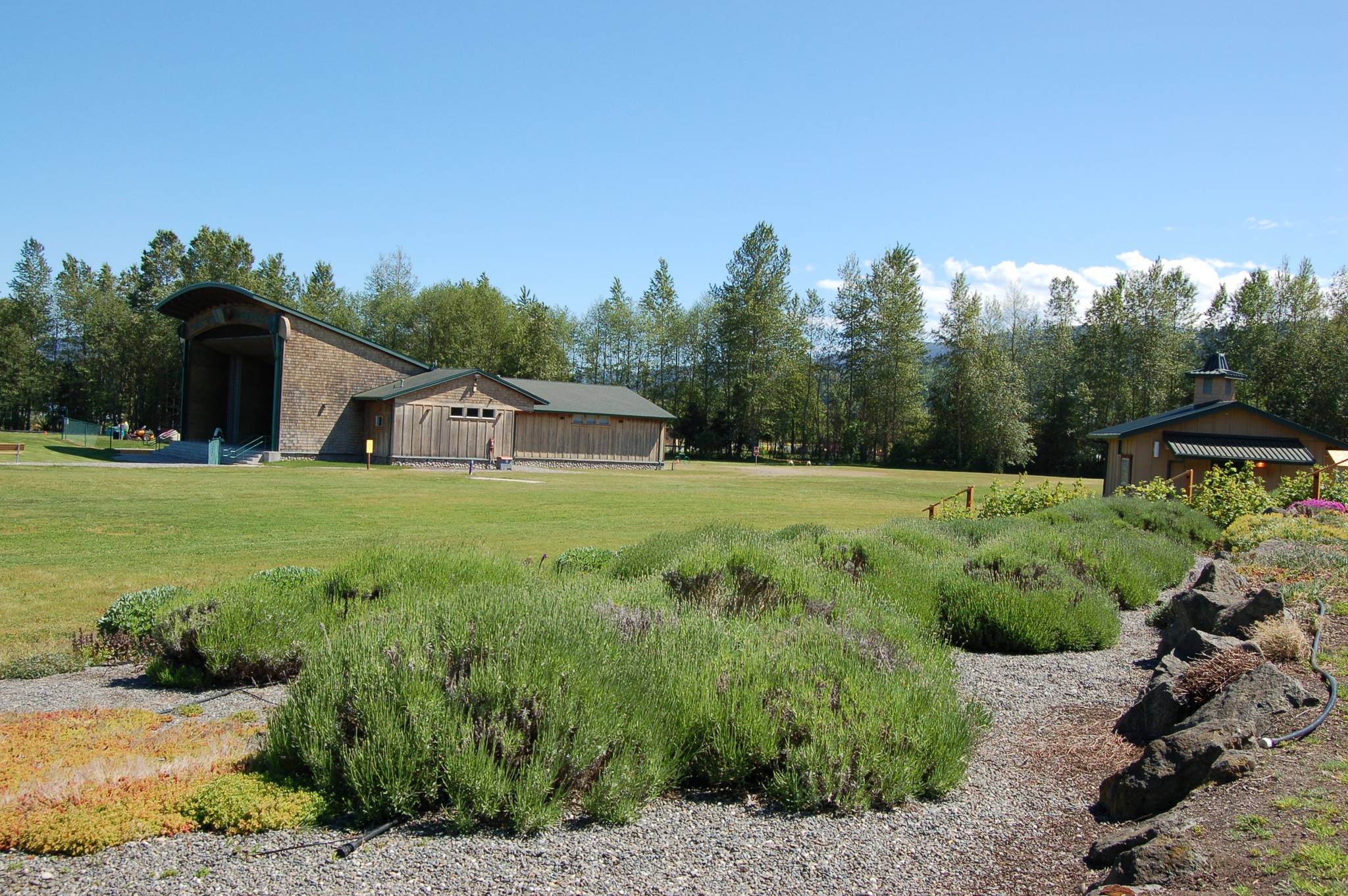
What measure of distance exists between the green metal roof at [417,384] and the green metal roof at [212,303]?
0.85 metres

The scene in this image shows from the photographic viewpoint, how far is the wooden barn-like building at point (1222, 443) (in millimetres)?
25984

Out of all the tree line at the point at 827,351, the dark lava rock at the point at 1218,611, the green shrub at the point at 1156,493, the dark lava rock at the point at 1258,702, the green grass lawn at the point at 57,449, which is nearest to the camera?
the dark lava rock at the point at 1258,702

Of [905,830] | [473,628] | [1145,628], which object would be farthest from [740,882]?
[1145,628]

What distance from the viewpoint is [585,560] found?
10.4 m

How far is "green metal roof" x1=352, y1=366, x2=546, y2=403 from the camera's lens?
122 feet

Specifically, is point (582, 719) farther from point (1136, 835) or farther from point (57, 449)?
point (57, 449)

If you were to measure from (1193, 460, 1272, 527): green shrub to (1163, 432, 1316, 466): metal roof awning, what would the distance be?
7523mm

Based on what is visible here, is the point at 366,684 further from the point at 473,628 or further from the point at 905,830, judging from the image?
the point at 905,830

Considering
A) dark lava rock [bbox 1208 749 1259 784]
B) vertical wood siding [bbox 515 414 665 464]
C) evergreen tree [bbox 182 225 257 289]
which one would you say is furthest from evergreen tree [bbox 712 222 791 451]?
dark lava rock [bbox 1208 749 1259 784]

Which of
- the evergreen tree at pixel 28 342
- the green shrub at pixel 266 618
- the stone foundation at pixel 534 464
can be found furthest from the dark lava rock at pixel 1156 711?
the evergreen tree at pixel 28 342

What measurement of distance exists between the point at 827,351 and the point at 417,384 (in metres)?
44.0

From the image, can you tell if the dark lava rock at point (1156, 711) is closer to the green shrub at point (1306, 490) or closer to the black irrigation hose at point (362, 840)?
the black irrigation hose at point (362, 840)

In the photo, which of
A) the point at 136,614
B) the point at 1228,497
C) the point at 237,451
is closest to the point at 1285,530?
the point at 1228,497

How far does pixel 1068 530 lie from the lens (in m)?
12.5
